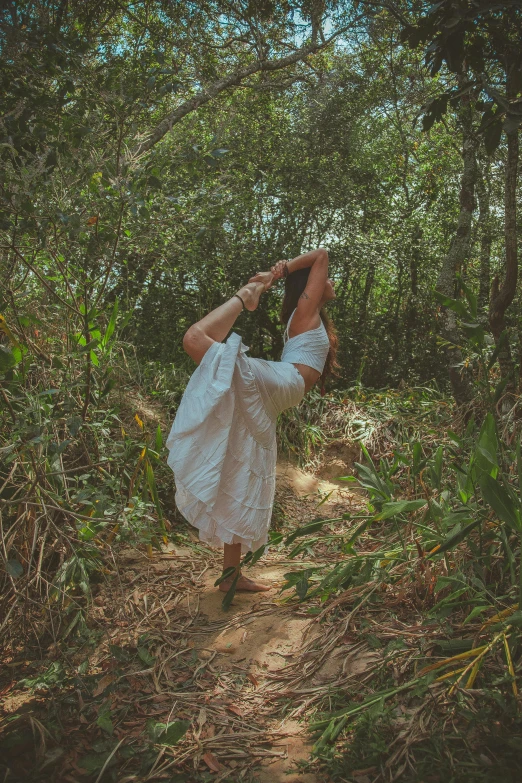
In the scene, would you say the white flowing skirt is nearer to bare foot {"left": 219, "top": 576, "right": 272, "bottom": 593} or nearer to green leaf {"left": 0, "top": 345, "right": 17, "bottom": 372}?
bare foot {"left": 219, "top": 576, "right": 272, "bottom": 593}

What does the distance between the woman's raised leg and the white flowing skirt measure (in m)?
0.06

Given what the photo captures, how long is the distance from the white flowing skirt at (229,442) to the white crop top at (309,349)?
123 millimetres

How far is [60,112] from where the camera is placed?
9.84 ft

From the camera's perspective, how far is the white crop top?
319 cm

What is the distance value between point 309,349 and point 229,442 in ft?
2.18

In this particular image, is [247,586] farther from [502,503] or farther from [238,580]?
[502,503]

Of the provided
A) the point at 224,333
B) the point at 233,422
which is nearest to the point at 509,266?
the point at 224,333

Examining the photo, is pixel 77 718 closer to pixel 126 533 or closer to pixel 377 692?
pixel 126 533

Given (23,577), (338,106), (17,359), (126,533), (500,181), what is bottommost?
(23,577)

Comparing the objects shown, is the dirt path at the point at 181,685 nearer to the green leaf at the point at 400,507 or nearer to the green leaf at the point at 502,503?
the green leaf at the point at 400,507

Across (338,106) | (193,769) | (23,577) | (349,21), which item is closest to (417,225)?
(338,106)

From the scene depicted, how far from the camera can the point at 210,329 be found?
2.90 m

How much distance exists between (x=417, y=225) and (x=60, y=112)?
4434 millimetres

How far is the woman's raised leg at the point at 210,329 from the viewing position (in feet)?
9.36
